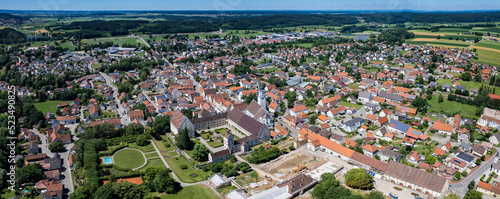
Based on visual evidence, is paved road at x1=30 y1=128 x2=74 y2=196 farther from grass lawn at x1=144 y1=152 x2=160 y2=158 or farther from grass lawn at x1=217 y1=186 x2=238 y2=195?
grass lawn at x1=217 y1=186 x2=238 y2=195

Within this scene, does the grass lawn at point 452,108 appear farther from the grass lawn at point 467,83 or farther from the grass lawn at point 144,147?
the grass lawn at point 144,147

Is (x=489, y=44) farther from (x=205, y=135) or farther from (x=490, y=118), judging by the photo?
(x=205, y=135)

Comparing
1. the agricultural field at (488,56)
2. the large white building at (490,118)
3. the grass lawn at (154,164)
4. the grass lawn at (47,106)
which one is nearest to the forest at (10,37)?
the grass lawn at (47,106)

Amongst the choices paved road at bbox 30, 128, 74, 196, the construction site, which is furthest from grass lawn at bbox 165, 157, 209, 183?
paved road at bbox 30, 128, 74, 196

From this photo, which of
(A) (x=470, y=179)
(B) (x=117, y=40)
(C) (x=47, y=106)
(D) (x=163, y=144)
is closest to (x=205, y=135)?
(D) (x=163, y=144)

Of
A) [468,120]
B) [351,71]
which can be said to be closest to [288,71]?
[351,71]

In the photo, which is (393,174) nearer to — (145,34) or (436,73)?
(436,73)
